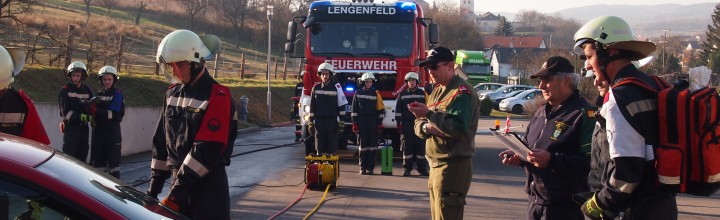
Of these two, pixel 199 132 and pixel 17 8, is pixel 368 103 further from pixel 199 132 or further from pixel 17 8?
pixel 17 8

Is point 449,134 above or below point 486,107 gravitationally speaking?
above

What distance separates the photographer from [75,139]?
37.3 ft

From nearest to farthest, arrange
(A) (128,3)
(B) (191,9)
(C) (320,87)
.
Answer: (C) (320,87) → (B) (191,9) → (A) (128,3)

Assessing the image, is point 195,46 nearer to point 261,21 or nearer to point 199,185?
point 199,185

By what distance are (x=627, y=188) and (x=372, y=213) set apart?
610cm

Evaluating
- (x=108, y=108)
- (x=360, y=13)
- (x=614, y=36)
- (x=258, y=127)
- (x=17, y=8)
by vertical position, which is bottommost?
(x=258, y=127)

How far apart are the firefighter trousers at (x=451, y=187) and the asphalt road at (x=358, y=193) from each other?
3701mm

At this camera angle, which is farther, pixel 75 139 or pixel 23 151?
pixel 75 139

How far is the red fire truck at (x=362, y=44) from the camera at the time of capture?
15805mm

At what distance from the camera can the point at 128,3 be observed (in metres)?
64.3

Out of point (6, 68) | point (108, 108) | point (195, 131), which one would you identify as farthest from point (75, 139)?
point (195, 131)

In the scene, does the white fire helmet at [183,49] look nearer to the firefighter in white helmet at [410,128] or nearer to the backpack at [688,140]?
the backpack at [688,140]

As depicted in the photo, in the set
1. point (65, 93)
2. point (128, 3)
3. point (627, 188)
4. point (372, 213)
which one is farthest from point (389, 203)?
point (128, 3)

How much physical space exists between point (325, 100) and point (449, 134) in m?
8.40
